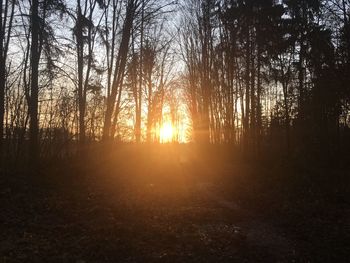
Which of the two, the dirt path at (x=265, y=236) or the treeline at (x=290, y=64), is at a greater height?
the treeline at (x=290, y=64)

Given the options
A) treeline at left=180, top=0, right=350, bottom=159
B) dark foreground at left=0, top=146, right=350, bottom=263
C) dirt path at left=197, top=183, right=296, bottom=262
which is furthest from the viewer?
treeline at left=180, top=0, right=350, bottom=159

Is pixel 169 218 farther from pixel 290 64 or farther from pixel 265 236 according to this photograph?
pixel 290 64

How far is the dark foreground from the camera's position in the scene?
645 centimetres

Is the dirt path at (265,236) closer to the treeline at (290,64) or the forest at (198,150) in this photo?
the forest at (198,150)

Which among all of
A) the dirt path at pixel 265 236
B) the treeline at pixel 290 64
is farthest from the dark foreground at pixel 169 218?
the treeline at pixel 290 64

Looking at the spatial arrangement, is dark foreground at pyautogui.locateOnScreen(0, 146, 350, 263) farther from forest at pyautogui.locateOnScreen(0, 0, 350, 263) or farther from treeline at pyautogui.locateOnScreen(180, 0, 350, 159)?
treeline at pyautogui.locateOnScreen(180, 0, 350, 159)

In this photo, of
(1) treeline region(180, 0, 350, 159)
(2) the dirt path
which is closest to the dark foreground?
(2) the dirt path

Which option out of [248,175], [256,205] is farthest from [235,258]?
[248,175]

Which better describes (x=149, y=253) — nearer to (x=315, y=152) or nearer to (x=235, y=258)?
(x=235, y=258)

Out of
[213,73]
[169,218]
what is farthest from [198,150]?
[169,218]

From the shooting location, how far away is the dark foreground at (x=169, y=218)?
6.45 meters

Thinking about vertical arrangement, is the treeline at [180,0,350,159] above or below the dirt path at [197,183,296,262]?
above

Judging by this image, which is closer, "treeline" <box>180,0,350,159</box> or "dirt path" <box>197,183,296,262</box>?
"dirt path" <box>197,183,296,262</box>

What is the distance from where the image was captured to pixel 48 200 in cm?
995
